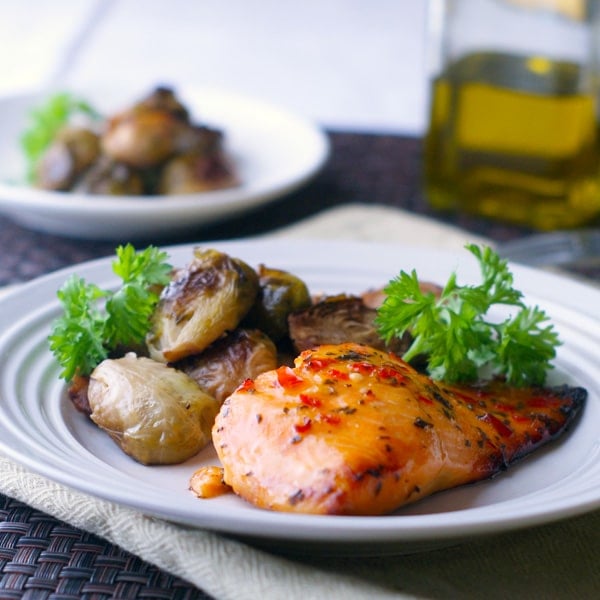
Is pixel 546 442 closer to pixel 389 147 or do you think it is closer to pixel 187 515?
pixel 187 515

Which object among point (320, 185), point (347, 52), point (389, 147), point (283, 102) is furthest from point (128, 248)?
point (347, 52)

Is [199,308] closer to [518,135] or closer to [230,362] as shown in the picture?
[230,362]

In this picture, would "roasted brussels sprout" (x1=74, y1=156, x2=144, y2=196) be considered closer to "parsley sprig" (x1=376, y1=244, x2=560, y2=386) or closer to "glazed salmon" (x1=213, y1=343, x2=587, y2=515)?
"parsley sprig" (x1=376, y1=244, x2=560, y2=386)

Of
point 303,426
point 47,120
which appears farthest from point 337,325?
point 47,120

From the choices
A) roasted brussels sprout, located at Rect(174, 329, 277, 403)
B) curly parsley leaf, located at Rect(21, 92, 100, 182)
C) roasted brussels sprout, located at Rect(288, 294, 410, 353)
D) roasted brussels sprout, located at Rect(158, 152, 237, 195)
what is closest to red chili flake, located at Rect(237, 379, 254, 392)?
roasted brussels sprout, located at Rect(174, 329, 277, 403)

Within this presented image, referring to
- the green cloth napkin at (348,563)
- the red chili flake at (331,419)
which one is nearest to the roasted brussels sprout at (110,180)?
the green cloth napkin at (348,563)

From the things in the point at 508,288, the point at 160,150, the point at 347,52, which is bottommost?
the point at 347,52
